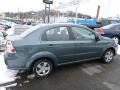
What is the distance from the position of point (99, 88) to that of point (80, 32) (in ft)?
6.54

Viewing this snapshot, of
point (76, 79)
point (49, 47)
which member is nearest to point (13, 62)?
point (49, 47)

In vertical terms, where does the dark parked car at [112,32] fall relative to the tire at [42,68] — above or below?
above

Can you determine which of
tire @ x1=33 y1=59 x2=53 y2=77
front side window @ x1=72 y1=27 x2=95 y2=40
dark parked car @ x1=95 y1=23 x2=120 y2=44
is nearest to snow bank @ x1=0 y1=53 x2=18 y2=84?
tire @ x1=33 y1=59 x2=53 y2=77

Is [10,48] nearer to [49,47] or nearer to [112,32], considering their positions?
[49,47]

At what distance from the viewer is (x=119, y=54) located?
7.61 meters

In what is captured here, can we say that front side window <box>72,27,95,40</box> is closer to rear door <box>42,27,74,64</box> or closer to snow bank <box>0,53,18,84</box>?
rear door <box>42,27,74,64</box>

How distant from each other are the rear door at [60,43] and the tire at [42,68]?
351 millimetres

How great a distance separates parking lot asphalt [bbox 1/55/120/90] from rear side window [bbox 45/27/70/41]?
1136mm

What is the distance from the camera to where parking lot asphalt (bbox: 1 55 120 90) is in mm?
4250

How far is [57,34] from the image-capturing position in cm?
487

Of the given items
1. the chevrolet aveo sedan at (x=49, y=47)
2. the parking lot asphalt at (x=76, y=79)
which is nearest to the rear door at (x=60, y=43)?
the chevrolet aveo sedan at (x=49, y=47)

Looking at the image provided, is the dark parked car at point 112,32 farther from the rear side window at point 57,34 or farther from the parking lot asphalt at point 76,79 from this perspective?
the rear side window at point 57,34

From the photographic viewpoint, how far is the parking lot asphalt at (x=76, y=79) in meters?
4.25

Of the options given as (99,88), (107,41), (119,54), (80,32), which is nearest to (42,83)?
(99,88)
